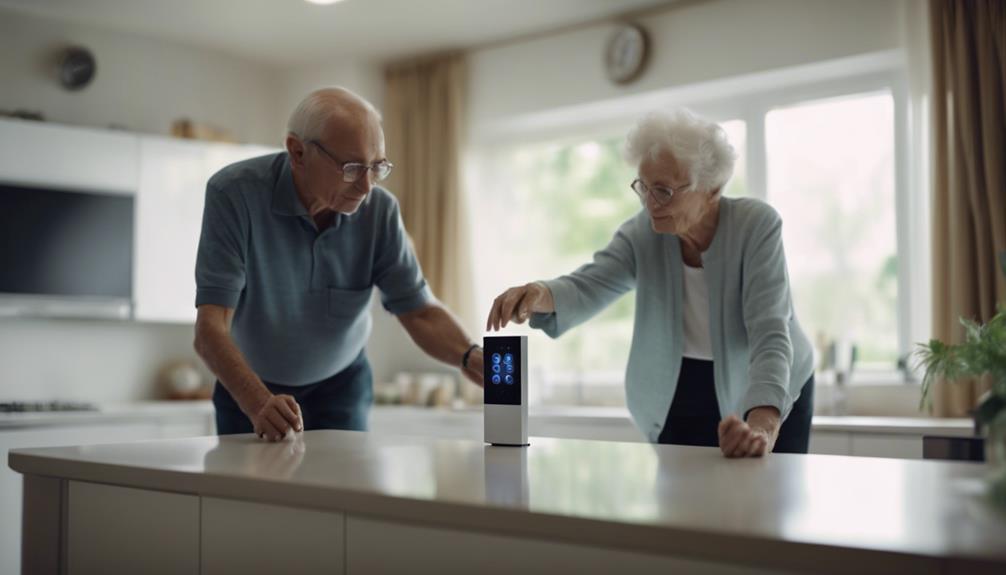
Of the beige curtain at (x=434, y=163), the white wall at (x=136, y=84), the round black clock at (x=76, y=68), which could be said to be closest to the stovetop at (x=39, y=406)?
the white wall at (x=136, y=84)

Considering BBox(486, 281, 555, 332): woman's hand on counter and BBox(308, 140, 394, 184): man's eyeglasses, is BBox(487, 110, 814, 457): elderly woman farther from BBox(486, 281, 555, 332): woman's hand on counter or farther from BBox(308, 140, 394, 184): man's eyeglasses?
BBox(308, 140, 394, 184): man's eyeglasses

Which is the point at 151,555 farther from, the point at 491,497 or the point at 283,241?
the point at 283,241

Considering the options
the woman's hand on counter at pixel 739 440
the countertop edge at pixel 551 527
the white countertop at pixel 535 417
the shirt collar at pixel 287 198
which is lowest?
the white countertop at pixel 535 417

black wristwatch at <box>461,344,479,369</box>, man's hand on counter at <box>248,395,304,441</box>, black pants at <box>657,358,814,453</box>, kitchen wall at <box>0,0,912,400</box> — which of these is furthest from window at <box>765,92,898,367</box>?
man's hand on counter at <box>248,395,304,441</box>

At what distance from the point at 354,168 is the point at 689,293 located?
79 cm

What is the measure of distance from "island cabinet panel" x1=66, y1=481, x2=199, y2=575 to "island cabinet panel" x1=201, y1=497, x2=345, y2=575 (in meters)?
0.04

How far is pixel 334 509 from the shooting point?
1306mm

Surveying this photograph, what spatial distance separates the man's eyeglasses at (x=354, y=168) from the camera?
2.19m

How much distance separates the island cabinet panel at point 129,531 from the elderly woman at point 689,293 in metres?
0.75

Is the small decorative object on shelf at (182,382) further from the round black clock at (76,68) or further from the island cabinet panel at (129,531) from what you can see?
the island cabinet panel at (129,531)

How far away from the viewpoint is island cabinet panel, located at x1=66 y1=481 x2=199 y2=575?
4.92ft

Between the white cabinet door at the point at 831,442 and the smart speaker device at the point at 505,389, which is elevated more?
the smart speaker device at the point at 505,389

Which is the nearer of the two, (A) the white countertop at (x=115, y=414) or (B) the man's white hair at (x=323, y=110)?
(B) the man's white hair at (x=323, y=110)

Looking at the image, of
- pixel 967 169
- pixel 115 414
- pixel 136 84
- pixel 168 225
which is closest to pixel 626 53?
pixel 967 169
